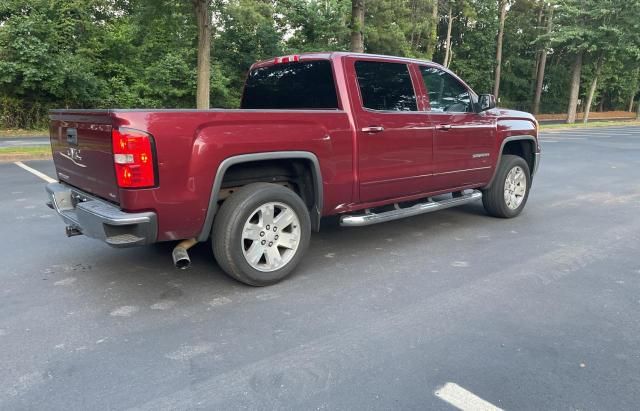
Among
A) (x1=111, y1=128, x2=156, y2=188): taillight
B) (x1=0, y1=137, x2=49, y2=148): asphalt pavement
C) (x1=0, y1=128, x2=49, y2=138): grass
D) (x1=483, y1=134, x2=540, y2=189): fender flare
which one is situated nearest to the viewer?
(x1=111, y1=128, x2=156, y2=188): taillight

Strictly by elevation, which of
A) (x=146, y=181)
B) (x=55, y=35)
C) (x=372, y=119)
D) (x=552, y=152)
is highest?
(x=55, y=35)

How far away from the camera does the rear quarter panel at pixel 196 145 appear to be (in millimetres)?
3211

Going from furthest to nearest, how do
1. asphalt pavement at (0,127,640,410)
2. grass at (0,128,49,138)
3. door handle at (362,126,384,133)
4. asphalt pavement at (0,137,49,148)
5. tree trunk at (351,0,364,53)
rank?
grass at (0,128,49,138), tree trunk at (351,0,364,53), asphalt pavement at (0,137,49,148), door handle at (362,126,384,133), asphalt pavement at (0,127,640,410)

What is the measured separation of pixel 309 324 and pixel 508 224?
3.67 meters

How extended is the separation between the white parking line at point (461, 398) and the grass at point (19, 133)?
2039 centimetres

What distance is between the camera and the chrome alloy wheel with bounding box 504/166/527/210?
20.1 ft

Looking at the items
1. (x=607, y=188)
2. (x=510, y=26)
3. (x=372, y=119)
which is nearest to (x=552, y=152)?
(x=607, y=188)

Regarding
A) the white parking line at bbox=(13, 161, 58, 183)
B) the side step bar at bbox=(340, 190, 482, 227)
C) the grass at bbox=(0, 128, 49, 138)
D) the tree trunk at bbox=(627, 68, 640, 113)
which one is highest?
the tree trunk at bbox=(627, 68, 640, 113)

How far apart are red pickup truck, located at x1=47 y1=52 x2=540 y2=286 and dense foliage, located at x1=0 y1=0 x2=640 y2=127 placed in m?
11.1

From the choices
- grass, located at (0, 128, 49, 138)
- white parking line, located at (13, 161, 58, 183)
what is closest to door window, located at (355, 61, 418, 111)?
white parking line, located at (13, 161, 58, 183)

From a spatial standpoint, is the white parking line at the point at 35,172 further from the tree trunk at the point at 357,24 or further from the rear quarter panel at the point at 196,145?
the tree trunk at the point at 357,24

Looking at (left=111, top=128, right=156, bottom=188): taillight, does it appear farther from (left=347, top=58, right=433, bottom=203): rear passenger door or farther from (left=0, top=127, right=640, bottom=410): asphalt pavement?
(left=347, top=58, right=433, bottom=203): rear passenger door

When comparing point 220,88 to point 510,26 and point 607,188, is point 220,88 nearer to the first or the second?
point 607,188

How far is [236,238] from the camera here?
3.64 metres
